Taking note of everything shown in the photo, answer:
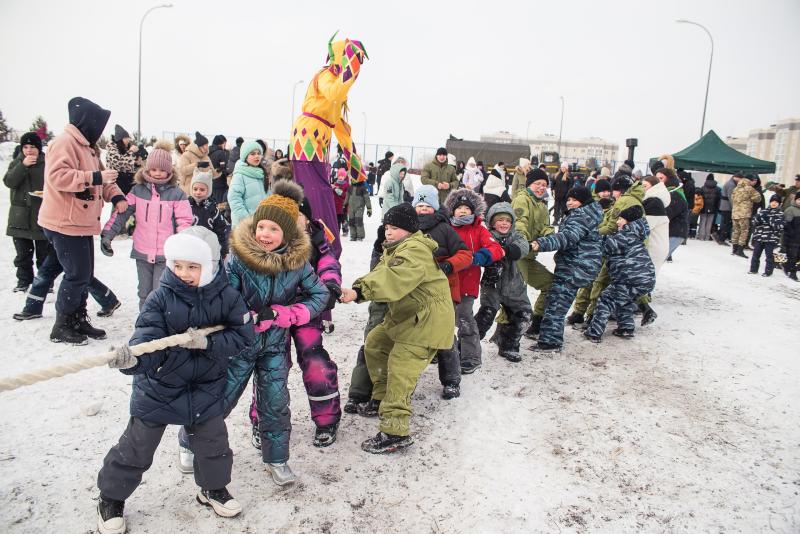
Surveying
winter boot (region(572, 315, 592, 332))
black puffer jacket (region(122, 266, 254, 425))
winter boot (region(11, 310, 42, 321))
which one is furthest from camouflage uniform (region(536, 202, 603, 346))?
winter boot (region(11, 310, 42, 321))

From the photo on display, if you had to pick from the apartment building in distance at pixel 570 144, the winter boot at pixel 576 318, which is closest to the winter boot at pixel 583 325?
the winter boot at pixel 576 318

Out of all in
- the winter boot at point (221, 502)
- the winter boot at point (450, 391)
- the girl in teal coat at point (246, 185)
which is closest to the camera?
the winter boot at point (221, 502)

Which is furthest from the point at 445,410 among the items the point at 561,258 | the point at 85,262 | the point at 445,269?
the point at 85,262

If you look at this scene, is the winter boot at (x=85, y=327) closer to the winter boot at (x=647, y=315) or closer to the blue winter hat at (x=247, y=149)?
the blue winter hat at (x=247, y=149)

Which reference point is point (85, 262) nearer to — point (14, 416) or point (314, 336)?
point (14, 416)

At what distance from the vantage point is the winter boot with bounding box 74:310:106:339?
4.92m

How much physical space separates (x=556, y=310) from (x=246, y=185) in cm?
362

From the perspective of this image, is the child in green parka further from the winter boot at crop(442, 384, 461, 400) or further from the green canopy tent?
the green canopy tent

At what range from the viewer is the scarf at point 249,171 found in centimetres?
594

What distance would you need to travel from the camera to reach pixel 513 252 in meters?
4.83

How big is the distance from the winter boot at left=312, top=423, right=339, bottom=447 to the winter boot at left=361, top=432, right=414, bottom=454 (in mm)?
214

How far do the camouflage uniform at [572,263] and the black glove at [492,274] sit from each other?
2.37ft

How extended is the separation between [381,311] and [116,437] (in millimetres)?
2079

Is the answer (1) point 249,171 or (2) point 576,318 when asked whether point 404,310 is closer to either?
(1) point 249,171
